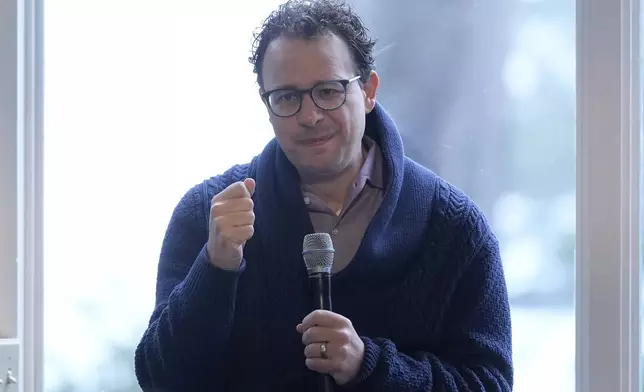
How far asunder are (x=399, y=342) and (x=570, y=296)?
1.78 feet

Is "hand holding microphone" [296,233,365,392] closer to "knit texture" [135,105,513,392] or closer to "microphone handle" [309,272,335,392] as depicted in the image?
A: "microphone handle" [309,272,335,392]

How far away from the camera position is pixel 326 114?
151 cm

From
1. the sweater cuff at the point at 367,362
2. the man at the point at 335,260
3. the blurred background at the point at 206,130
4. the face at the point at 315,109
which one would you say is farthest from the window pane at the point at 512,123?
the sweater cuff at the point at 367,362

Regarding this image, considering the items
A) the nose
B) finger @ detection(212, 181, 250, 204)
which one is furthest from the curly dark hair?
finger @ detection(212, 181, 250, 204)

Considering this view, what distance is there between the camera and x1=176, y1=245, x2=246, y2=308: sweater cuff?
142 centimetres

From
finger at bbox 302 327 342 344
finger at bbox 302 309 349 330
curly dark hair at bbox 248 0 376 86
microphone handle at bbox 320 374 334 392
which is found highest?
curly dark hair at bbox 248 0 376 86

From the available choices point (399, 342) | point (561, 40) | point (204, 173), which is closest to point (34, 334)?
point (204, 173)

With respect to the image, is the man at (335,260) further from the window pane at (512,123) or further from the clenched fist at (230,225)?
the window pane at (512,123)

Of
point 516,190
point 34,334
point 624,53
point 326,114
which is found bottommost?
point 34,334

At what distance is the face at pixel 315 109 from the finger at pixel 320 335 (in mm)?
360

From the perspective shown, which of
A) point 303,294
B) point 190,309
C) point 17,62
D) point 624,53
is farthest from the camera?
point 17,62

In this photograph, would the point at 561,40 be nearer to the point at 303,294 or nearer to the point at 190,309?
the point at 303,294

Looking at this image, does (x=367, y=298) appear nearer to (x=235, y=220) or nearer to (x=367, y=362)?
(x=367, y=362)

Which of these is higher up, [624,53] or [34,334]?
[624,53]
